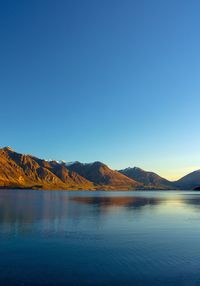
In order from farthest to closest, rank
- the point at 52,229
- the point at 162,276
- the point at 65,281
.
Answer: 1. the point at 52,229
2. the point at 162,276
3. the point at 65,281

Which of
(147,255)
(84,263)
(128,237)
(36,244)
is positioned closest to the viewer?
(84,263)

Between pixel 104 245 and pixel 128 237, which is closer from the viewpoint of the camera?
pixel 104 245

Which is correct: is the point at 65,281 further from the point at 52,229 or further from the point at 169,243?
the point at 52,229

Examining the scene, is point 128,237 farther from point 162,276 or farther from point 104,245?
point 162,276

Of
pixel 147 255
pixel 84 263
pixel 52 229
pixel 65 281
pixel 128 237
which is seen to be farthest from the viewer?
pixel 52 229

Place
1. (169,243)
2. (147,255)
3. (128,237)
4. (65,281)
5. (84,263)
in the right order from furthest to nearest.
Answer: (128,237), (169,243), (147,255), (84,263), (65,281)

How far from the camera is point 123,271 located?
28703 millimetres

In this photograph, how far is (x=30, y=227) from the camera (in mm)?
53469

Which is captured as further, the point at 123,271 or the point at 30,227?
the point at 30,227

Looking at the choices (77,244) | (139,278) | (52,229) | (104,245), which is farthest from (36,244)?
(139,278)

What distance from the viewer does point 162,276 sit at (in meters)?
27.4

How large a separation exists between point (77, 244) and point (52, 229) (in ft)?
42.4

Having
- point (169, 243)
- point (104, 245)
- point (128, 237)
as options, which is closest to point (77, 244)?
point (104, 245)

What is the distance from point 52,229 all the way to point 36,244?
493 inches
